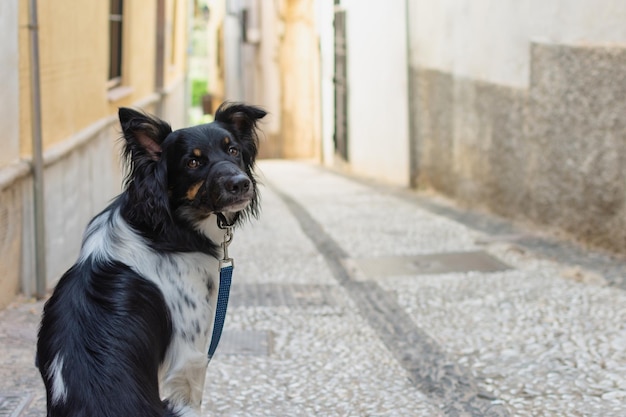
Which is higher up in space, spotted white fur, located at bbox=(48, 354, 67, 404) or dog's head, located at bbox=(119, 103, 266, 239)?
dog's head, located at bbox=(119, 103, 266, 239)

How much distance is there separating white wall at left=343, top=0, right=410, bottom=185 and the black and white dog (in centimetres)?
924

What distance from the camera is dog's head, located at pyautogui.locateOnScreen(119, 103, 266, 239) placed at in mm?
2951

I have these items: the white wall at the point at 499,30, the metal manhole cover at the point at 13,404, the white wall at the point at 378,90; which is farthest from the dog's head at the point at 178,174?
the white wall at the point at 378,90

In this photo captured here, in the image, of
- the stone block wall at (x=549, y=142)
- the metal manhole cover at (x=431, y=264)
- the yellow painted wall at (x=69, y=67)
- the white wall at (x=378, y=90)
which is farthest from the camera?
Answer: the white wall at (x=378, y=90)

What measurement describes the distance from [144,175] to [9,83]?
2.52 meters

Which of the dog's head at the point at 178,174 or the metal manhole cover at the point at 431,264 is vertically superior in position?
the dog's head at the point at 178,174

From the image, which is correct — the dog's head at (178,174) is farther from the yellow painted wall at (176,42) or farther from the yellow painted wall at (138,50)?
the yellow painted wall at (176,42)

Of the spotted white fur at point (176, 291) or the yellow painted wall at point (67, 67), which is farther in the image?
the yellow painted wall at point (67, 67)

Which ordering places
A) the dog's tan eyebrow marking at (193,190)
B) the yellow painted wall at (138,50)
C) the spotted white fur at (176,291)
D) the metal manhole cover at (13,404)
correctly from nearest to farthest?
the spotted white fur at (176,291), the dog's tan eyebrow marking at (193,190), the metal manhole cover at (13,404), the yellow painted wall at (138,50)

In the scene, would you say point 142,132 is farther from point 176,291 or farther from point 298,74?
point 298,74

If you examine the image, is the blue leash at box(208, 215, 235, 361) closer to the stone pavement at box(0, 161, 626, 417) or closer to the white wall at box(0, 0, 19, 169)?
the stone pavement at box(0, 161, 626, 417)

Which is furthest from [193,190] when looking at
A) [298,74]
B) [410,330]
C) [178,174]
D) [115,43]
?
[298,74]

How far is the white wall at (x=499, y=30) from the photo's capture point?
674 centimetres

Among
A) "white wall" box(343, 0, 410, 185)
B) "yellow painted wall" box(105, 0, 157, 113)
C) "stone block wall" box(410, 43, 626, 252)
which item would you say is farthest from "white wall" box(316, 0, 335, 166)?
"stone block wall" box(410, 43, 626, 252)
